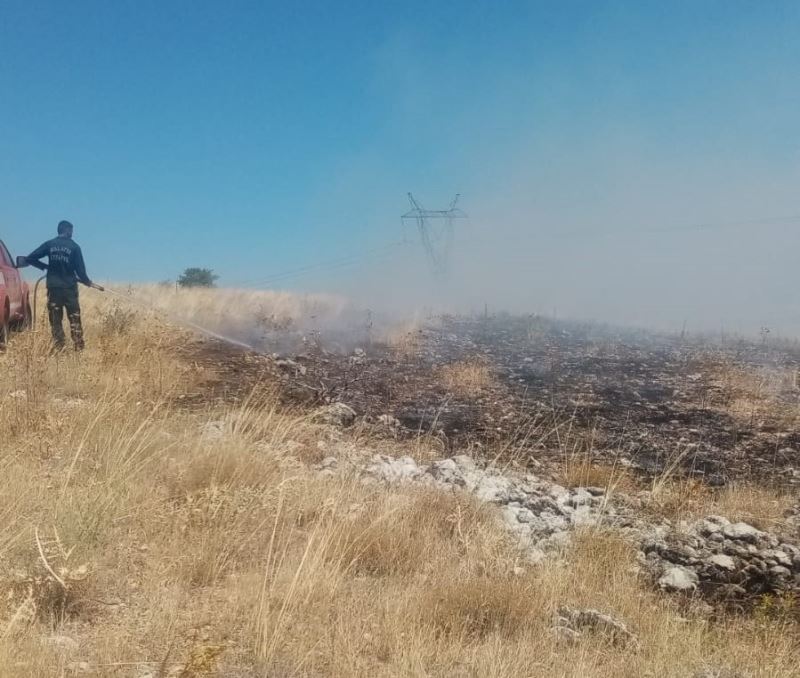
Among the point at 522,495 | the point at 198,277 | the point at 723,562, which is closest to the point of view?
the point at 723,562

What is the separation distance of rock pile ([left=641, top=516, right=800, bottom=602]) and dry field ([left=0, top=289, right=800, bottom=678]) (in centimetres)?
22

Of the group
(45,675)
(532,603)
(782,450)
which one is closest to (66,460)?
(45,675)

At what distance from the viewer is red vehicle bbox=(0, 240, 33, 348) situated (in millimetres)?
7438

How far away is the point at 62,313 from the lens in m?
8.00

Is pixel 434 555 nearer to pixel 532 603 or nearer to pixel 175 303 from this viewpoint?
pixel 532 603

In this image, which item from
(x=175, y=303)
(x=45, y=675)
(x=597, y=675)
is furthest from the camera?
(x=175, y=303)

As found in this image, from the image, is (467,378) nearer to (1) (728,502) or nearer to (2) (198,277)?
(1) (728,502)

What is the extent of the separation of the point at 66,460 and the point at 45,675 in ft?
6.43

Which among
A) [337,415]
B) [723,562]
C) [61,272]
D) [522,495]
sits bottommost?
[723,562]

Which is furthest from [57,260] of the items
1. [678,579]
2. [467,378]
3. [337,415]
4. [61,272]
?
[678,579]

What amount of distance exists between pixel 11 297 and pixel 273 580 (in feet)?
22.6

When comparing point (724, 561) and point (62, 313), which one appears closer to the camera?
point (724, 561)

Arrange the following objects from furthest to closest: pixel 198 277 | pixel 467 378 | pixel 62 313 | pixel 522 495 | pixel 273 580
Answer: pixel 198 277
pixel 467 378
pixel 62 313
pixel 522 495
pixel 273 580

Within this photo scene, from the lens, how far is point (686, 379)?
1025 centimetres
